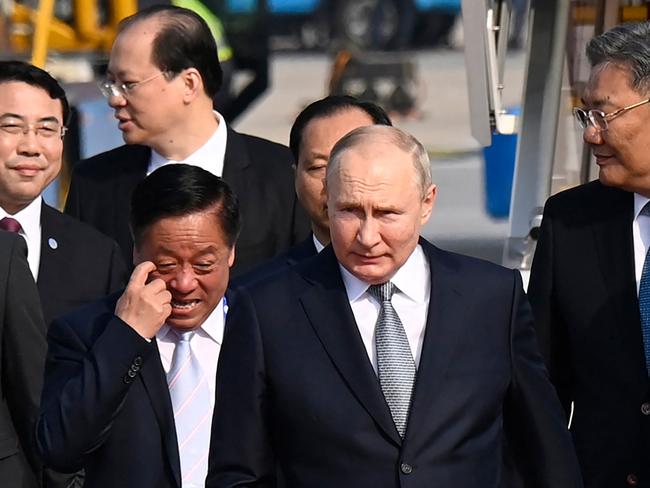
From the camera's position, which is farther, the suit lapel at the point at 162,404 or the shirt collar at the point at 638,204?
the shirt collar at the point at 638,204

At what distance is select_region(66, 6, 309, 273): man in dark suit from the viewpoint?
560 cm

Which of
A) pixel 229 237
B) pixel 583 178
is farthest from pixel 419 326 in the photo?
pixel 583 178

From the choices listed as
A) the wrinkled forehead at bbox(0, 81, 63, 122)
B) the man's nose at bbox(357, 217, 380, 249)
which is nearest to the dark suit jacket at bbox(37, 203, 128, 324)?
the wrinkled forehead at bbox(0, 81, 63, 122)

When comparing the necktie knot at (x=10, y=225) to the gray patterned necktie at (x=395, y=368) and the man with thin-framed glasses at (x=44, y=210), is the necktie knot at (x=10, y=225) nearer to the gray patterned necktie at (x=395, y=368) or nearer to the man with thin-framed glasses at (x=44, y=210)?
the man with thin-framed glasses at (x=44, y=210)

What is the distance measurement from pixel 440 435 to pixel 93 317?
3.16ft

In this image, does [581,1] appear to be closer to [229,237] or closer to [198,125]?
[198,125]

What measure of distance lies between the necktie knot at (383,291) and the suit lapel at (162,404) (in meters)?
0.61

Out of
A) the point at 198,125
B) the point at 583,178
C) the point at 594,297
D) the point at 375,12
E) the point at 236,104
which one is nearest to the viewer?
the point at 594,297

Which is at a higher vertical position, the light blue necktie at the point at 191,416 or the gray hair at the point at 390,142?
the gray hair at the point at 390,142

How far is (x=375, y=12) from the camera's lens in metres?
27.5

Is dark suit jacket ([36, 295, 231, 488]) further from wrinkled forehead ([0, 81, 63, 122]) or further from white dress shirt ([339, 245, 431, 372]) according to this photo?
wrinkled forehead ([0, 81, 63, 122])

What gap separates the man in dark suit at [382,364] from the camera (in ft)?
11.8

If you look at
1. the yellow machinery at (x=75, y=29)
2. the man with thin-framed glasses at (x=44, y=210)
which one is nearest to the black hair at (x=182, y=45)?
the man with thin-framed glasses at (x=44, y=210)

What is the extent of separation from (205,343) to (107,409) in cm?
36
